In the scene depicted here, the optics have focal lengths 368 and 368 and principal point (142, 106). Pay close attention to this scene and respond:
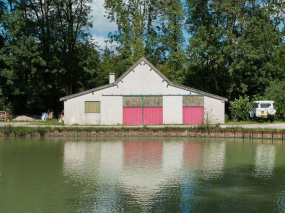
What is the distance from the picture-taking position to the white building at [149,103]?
34000 millimetres

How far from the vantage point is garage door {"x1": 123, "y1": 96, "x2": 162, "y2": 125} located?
112ft

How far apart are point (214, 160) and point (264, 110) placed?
18458 millimetres

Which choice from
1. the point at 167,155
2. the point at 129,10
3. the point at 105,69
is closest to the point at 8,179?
the point at 167,155

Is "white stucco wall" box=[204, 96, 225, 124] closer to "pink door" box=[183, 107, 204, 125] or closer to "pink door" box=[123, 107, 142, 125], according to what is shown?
"pink door" box=[183, 107, 204, 125]

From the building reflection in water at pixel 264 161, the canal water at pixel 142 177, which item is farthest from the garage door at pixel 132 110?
the building reflection in water at pixel 264 161

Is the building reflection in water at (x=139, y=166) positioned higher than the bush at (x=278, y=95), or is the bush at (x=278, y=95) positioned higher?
the bush at (x=278, y=95)

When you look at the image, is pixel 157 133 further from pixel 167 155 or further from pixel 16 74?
pixel 16 74

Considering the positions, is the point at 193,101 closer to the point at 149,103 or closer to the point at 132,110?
the point at 149,103

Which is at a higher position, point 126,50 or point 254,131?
point 126,50

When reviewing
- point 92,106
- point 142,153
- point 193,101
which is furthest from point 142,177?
point 193,101

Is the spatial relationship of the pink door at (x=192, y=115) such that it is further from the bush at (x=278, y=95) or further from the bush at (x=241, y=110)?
the bush at (x=278, y=95)

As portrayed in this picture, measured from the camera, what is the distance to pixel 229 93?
140 ft

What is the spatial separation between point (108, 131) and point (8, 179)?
559 inches

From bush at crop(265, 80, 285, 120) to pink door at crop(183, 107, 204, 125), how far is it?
8759 mm
